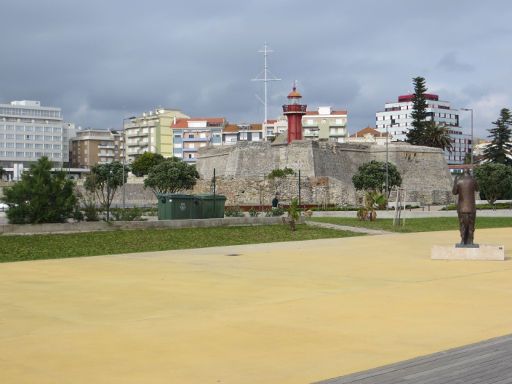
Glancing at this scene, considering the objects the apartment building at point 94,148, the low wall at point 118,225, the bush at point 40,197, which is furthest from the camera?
the apartment building at point 94,148

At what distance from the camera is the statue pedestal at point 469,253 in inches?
621

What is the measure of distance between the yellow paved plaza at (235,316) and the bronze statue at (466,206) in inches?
55.0

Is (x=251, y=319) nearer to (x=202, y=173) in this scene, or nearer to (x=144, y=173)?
(x=202, y=173)

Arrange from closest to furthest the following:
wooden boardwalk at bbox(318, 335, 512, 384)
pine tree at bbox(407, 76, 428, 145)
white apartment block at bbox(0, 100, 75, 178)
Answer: wooden boardwalk at bbox(318, 335, 512, 384) → pine tree at bbox(407, 76, 428, 145) → white apartment block at bbox(0, 100, 75, 178)

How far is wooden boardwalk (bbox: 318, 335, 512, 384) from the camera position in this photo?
548cm

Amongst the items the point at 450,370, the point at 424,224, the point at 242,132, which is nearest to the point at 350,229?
the point at 424,224

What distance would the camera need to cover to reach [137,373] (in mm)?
5832

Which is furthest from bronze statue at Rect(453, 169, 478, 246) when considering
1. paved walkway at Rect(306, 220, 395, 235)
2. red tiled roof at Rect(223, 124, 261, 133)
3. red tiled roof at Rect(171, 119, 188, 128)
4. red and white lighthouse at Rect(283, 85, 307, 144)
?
red tiled roof at Rect(171, 119, 188, 128)

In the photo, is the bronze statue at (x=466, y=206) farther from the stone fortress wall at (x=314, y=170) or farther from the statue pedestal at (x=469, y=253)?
the stone fortress wall at (x=314, y=170)

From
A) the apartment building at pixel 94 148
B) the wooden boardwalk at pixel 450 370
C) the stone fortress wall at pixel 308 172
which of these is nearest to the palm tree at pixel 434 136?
the stone fortress wall at pixel 308 172

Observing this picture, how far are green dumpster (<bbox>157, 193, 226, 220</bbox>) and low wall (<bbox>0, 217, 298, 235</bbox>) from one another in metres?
2.41

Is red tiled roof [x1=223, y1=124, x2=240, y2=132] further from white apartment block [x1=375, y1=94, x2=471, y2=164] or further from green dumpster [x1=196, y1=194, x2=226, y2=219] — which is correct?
green dumpster [x1=196, y1=194, x2=226, y2=219]

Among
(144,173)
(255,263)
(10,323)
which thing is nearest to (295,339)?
(10,323)

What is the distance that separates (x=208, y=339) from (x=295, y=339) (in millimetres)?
885
